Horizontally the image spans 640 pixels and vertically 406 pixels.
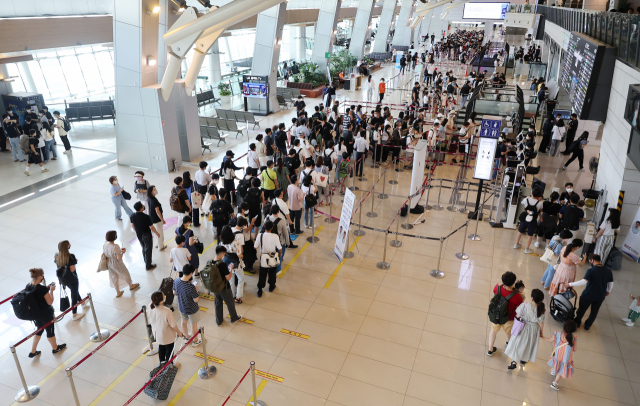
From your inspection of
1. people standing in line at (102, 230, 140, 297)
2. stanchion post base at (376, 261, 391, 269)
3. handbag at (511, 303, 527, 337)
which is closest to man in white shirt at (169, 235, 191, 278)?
people standing in line at (102, 230, 140, 297)

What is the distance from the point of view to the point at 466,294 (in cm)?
803

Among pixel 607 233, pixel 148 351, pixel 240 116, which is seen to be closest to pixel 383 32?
pixel 240 116

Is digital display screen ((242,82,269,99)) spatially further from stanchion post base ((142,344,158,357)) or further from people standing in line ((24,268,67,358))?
stanchion post base ((142,344,158,357))

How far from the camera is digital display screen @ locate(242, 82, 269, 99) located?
2031 centimetres

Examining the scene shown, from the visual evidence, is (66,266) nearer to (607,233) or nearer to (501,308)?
(501,308)

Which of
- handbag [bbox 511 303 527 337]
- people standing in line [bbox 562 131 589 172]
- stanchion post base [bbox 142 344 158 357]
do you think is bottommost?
stanchion post base [bbox 142 344 158 357]

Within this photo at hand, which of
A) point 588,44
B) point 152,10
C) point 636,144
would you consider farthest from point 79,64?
point 636,144

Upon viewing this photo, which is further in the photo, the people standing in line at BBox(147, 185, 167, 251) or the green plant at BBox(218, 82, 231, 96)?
the green plant at BBox(218, 82, 231, 96)

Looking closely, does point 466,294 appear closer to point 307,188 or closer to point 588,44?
point 307,188

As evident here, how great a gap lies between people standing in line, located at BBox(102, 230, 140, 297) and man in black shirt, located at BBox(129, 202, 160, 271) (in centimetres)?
62

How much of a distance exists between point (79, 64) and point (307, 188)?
71.2 ft

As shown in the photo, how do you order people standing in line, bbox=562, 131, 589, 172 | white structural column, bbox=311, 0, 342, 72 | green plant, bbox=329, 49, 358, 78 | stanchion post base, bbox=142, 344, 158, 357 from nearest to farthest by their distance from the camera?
1. stanchion post base, bbox=142, 344, 158, 357
2. people standing in line, bbox=562, 131, 589, 172
3. white structural column, bbox=311, 0, 342, 72
4. green plant, bbox=329, 49, 358, 78

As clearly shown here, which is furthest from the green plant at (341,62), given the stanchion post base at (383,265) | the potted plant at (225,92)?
the stanchion post base at (383,265)

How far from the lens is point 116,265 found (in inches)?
293
